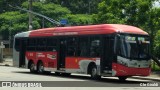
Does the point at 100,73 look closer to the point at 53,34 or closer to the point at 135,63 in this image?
the point at 135,63

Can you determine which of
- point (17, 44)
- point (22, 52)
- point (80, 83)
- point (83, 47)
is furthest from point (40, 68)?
point (80, 83)

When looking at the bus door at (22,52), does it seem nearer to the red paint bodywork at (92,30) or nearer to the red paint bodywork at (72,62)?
the red paint bodywork at (92,30)

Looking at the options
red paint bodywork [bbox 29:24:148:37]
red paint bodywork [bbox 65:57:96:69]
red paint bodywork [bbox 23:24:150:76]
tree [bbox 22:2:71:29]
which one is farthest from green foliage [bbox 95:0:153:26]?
tree [bbox 22:2:71:29]

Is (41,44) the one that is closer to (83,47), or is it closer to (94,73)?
(83,47)

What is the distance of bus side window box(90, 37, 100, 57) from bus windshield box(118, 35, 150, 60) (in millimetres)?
1731

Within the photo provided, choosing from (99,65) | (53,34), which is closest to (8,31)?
(53,34)

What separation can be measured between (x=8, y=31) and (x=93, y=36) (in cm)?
6270

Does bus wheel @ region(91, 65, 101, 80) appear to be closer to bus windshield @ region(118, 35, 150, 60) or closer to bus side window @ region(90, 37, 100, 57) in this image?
bus side window @ region(90, 37, 100, 57)

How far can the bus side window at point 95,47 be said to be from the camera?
2519cm

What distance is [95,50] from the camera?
25.4 m

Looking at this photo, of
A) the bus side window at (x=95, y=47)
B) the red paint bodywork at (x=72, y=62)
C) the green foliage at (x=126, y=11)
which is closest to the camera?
the bus side window at (x=95, y=47)

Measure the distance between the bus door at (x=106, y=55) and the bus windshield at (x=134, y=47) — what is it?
Result: 2.19 feet

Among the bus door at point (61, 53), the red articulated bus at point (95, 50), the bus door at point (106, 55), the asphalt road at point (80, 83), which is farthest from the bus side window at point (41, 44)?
the bus door at point (106, 55)

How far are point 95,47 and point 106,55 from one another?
1.14 metres
